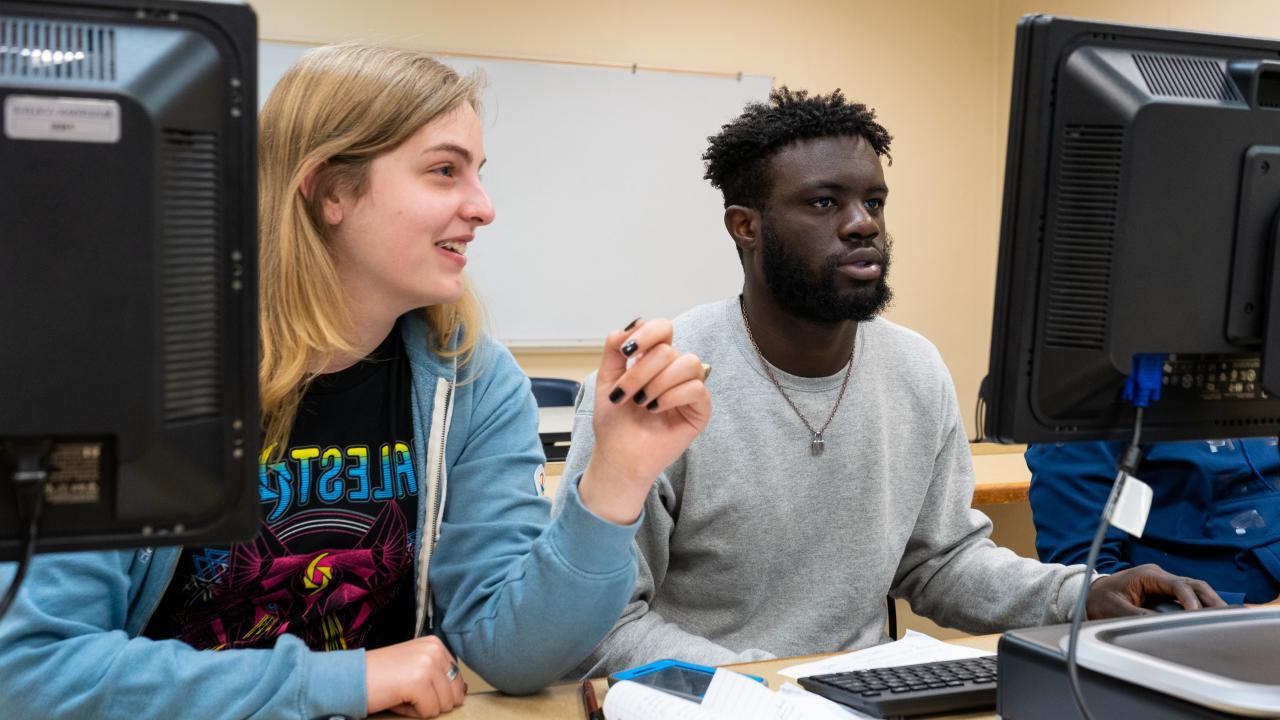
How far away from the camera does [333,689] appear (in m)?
1.00

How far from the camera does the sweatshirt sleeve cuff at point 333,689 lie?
100 centimetres

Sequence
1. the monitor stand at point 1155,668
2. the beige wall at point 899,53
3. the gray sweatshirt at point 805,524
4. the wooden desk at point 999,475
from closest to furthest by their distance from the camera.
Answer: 1. the monitor stand at point 1155,668
2. the gray sweatshirt at point 805,524
3. the wooden desk at point 999,475
4. the beige wall at point 899,53

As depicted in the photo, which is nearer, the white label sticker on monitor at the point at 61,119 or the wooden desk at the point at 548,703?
the white label sticker on monitor at the point at 61,119

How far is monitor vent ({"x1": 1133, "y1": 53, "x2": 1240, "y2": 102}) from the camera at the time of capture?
0.87 m

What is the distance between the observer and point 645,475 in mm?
1084

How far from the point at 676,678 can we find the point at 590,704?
0.28 feet

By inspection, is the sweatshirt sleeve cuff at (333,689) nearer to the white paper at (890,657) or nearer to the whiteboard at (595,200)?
the white paper at (890,657)

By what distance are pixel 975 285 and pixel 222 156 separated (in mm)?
4758

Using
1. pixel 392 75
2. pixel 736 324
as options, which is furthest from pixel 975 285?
pixel 392 75

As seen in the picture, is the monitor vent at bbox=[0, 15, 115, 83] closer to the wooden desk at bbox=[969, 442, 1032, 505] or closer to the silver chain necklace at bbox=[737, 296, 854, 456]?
the silver chain necklace at bbox=[737, 296, 854, 456]

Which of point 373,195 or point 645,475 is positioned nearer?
point 645,475

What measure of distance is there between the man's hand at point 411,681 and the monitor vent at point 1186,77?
0.79 m

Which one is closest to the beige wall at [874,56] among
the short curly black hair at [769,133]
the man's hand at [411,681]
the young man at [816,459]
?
the short curly black hair at [769,133]

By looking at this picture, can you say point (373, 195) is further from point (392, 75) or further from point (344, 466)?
point (344, 466)
